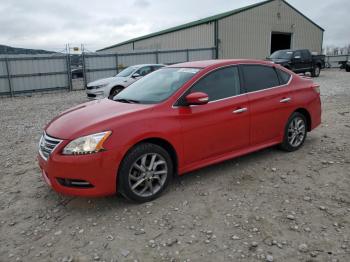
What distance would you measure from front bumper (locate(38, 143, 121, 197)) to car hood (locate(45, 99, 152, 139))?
0.24m

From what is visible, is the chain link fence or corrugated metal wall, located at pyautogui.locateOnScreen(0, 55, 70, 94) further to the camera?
the chain link fence

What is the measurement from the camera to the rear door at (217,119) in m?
3.95

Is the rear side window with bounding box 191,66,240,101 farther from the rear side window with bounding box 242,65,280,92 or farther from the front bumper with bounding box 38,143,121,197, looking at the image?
the front bumper with bounding box 38,143,121,197

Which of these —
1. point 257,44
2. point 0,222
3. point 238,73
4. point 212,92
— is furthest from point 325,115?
point 257,44

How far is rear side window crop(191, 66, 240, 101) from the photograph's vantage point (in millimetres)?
4187

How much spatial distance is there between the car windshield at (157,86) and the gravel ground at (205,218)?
1214 millimetres

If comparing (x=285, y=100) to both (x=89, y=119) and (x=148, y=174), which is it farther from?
(x=89, y=119)

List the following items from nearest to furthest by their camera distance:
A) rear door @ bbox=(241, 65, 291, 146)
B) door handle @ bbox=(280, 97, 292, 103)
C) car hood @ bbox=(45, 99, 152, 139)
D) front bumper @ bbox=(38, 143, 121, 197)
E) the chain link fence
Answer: front bumper @ bbox=(38, 143, 121, 197) < car hood @ bbox=(45, 99, 152, 139) < rear door @ bbox=(241, 65, 291, 146) < door handle @ bbox=(280, 97, 292, 103) < the chain link fence

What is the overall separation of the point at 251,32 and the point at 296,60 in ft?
28.0

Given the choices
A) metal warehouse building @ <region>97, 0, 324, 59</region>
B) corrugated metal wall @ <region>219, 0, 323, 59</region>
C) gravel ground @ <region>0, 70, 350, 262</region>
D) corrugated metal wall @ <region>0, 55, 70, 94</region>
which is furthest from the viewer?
corrugated metal wall @ <region>219, 0, 323, 59</region>

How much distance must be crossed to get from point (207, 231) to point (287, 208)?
1.01 m

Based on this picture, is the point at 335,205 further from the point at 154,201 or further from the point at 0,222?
the point at 0,222

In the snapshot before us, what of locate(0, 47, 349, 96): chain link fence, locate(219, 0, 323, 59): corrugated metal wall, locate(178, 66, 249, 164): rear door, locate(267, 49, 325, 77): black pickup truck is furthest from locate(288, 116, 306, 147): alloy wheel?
locate(219, 0, 323, 59): corrugated metal wall

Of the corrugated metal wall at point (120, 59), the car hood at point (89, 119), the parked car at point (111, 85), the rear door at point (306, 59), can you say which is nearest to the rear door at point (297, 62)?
the rear door at point (306, 59)
